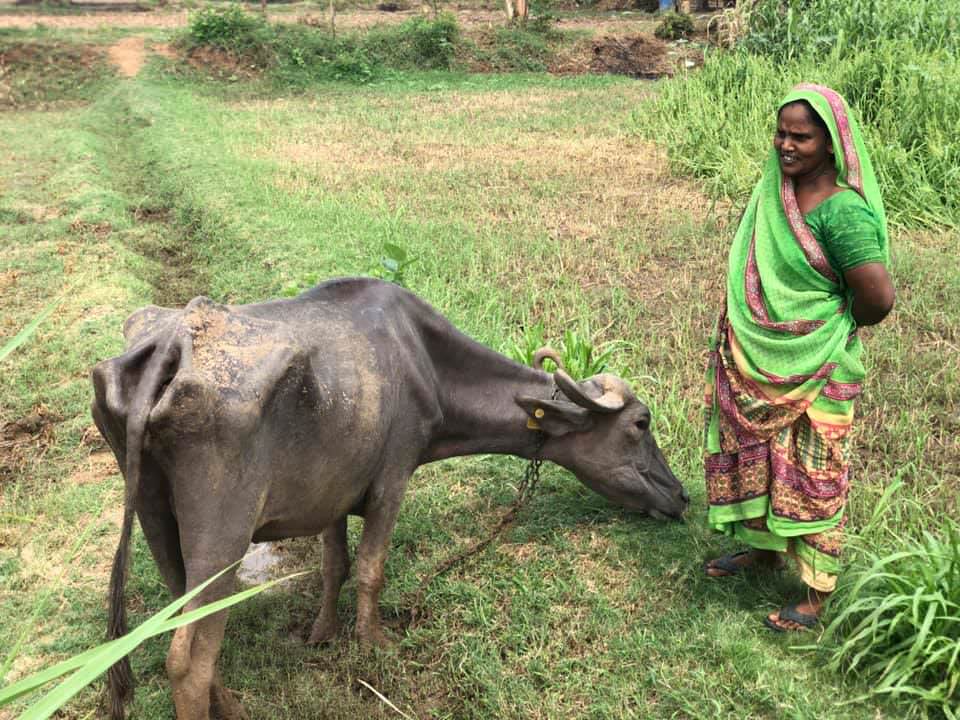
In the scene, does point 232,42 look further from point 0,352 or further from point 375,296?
point 0,352

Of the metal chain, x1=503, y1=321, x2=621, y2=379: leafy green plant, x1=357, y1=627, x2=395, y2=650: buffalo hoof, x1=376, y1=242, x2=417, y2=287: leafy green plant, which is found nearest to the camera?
x1=357, y1=627, x2=395, y2=650: buffalo hoof

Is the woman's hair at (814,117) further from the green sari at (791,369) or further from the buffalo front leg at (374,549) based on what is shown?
the buffalo front leg at (374,549)

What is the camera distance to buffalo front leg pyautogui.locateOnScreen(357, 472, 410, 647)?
11.1ft

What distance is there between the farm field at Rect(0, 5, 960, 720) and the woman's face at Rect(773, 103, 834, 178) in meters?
1.47

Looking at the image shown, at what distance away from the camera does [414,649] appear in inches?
140

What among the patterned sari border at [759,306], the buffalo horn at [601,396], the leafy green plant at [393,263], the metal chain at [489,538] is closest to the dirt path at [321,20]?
the leafy green plant at [393,263]

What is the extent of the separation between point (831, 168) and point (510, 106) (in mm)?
11924

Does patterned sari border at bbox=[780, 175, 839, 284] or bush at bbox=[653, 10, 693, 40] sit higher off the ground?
patterned sari border at bbox=[780, 175, 839, 284]

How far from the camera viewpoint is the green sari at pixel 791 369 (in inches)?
120

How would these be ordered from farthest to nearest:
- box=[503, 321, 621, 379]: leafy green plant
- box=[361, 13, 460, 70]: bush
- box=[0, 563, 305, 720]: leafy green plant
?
box=[361, 13, 460, 70]: bush → box=[503, 321, 621, 379]: leafy green plant → box=[0, 563, 305, 720]: leafy green plant

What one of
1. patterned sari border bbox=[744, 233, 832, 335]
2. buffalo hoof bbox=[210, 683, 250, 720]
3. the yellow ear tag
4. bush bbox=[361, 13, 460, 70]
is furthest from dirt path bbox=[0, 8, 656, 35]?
buffalo hoof bbox=[210, 683, 250, 720]

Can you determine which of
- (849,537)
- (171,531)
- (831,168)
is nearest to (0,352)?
(171,531)

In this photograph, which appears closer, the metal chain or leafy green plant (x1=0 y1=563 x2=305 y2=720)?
leafy green plant (x1=0 y1=563 x2=305 y2=720)

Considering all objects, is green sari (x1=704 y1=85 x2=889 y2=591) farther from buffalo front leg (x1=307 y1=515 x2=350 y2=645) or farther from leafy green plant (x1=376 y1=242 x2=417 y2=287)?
leafy green plant (x1=376 y1=242 x2=417 y2=287)
